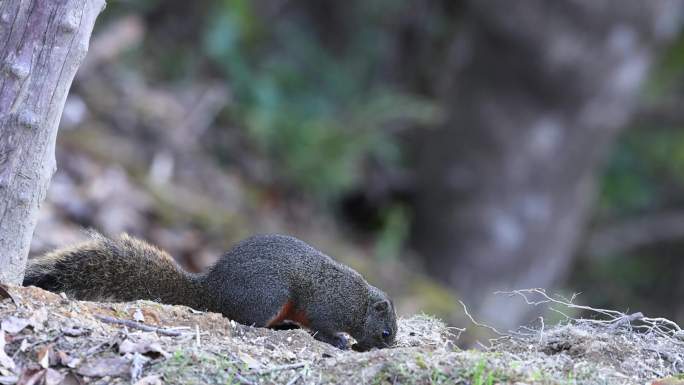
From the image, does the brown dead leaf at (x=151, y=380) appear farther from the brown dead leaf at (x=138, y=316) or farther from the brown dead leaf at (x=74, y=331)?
the brown dead leaf at (x=138, y=316)

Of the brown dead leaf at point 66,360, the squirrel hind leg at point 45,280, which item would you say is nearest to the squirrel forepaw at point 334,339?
the squirrel hind leg at point 45,280

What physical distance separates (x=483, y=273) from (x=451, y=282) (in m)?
0.42

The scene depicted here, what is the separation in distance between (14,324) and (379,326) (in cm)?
212

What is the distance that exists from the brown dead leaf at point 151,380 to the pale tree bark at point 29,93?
3.19ft

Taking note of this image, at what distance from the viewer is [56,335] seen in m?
3.89

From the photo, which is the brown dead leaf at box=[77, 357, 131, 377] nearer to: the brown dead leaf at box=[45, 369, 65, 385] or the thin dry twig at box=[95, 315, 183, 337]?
the brown dead leaf at box=[45, 369, 65, 385]

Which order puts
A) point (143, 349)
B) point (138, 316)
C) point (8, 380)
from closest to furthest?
point (8, 380), point (143, 349), point (138, 316)

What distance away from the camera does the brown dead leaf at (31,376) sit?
363 cm

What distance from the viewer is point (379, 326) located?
530cm

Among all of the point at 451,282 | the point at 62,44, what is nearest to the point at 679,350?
the point at 62,44

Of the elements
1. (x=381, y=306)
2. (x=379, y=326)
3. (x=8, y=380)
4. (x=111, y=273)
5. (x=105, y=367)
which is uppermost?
(x=381, y=306)

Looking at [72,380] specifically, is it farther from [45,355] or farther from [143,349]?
[143,349]

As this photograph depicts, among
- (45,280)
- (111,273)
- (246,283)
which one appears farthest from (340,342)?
(45,280)

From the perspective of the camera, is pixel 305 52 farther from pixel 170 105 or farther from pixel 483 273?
pixel 483 273
